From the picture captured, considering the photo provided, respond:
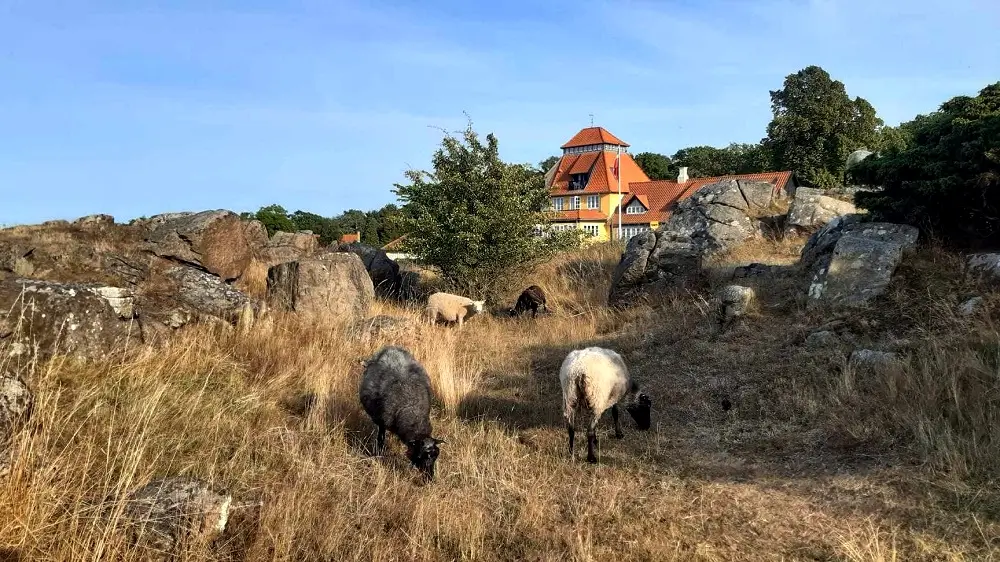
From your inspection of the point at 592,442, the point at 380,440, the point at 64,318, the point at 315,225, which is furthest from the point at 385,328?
the point at 315,225

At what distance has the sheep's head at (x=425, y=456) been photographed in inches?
229

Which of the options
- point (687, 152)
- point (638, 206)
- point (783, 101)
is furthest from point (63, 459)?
point (687, 152)

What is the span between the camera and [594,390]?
670 cm

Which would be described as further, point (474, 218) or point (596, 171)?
point (596, 171)

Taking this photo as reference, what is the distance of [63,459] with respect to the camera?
14.7ft

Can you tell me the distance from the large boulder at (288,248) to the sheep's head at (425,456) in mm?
11613

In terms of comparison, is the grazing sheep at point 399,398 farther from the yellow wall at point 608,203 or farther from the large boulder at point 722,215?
the yellow wall at point 608,203

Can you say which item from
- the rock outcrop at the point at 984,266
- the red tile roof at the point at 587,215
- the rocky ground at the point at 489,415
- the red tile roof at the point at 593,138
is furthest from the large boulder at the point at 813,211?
the red tile roof at the point at 593,138

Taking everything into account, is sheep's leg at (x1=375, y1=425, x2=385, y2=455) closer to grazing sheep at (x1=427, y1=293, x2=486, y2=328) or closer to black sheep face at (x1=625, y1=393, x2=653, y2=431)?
black sheep face at (x1=625, y1=393, x2=653, y2=431)

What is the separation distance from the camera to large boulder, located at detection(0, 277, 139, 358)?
664cm

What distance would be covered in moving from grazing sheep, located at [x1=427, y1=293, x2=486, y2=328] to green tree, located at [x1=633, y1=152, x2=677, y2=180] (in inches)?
2652

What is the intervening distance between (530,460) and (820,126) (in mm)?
42130

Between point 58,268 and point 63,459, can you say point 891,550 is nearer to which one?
point 63,459

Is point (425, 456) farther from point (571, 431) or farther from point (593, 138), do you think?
point (593, 138)
